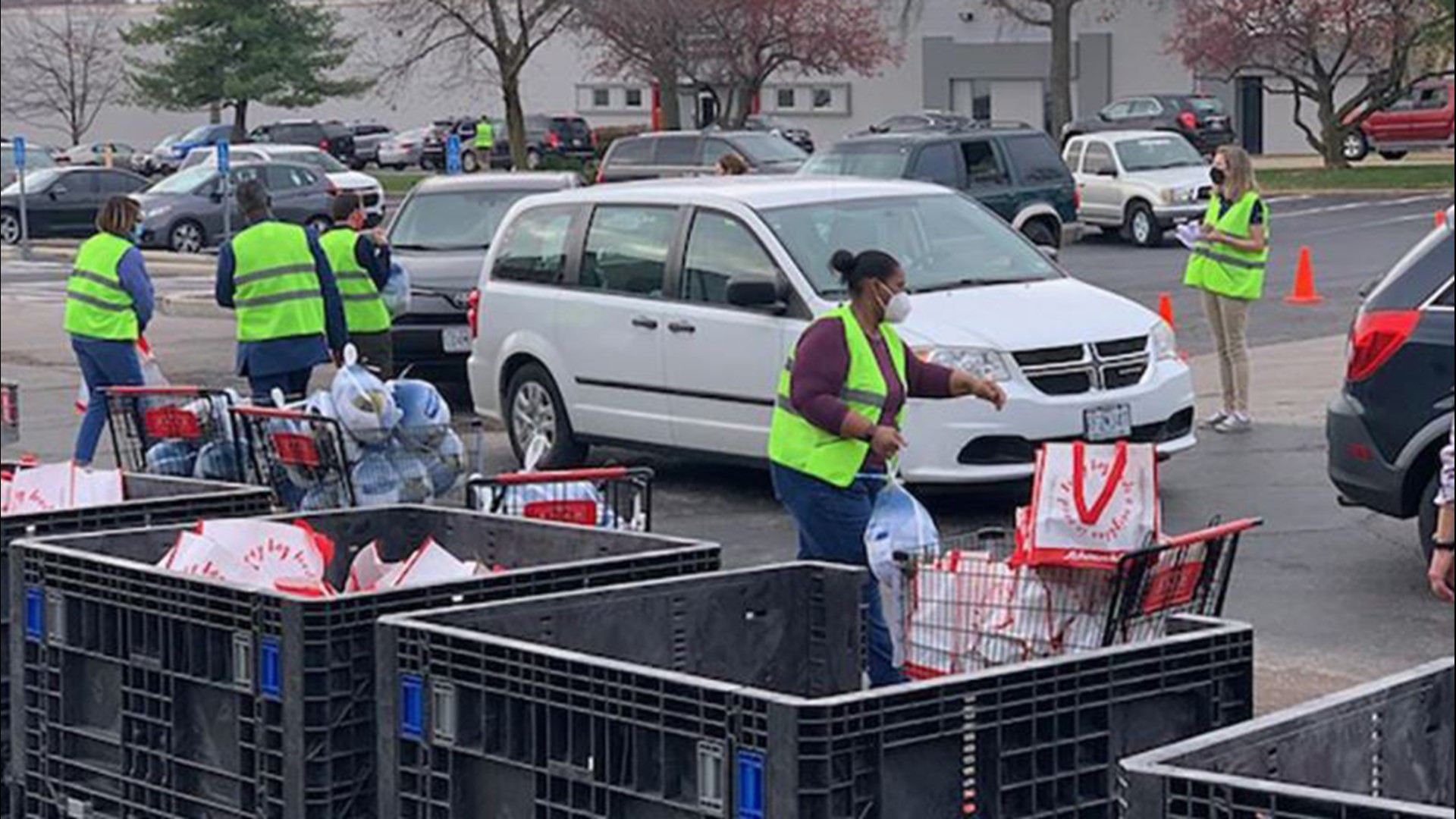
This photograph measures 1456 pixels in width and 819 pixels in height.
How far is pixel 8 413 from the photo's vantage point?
417 inches

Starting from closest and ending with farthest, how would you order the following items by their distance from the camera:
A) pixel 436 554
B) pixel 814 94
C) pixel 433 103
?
pixel 436 554
pixel 814 94
pixel 433 103

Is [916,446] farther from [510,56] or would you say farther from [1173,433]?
[510,56]

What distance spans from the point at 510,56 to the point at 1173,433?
33872 millimetres

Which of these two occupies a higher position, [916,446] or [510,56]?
[510,56]

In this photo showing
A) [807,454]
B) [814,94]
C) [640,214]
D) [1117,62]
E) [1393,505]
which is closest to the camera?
[807,454]

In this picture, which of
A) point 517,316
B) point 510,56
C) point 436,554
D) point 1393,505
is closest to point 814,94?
point 510,56

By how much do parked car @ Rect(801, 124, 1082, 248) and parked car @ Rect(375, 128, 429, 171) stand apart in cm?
3540

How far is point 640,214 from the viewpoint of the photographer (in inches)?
546

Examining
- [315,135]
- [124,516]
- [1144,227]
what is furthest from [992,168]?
[315,135]

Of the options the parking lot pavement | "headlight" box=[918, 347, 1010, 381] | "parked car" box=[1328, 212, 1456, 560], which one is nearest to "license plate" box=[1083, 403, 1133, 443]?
"headlight" box=[918, 347, 1010, 381]

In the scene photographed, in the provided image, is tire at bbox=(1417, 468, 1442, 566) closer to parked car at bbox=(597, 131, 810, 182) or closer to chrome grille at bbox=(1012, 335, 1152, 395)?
chrome grille at bbox=(1012, 335, 1152, 395)

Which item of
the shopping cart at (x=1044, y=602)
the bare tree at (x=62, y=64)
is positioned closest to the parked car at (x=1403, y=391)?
the shopping cart at (x=1044, y=602)

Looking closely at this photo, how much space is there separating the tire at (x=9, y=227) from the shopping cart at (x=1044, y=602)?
3857 cm

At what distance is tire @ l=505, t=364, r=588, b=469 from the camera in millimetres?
13984
